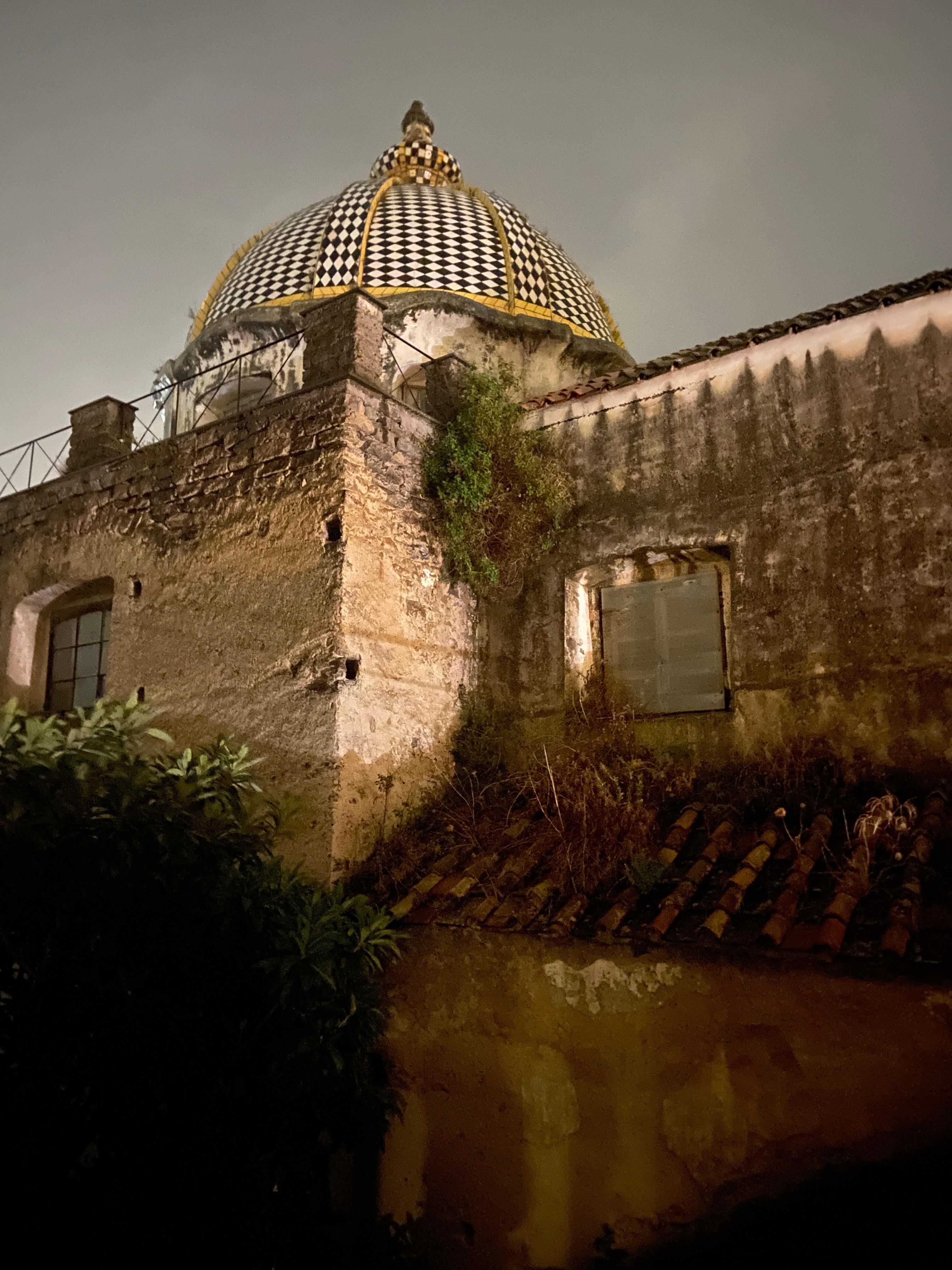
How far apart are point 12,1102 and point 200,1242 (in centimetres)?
132

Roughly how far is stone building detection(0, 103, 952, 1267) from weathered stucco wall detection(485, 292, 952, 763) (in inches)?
0.9

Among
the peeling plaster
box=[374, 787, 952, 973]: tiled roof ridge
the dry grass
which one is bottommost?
the peeling plaster

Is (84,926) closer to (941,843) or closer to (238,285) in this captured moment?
(941,843)

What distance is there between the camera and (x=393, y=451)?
755 cm

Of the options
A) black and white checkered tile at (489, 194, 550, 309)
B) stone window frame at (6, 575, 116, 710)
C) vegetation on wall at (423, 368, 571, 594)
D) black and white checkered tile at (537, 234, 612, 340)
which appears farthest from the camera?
black and white checkered tile at (537, 234, 612, 340)

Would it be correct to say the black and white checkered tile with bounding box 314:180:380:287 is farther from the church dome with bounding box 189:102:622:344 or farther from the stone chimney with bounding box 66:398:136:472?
the stone chimney with bounding box 66:398:136:472

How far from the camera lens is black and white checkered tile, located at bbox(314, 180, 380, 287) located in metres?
11.8

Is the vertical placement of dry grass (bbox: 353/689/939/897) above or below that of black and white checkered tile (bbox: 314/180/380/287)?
below

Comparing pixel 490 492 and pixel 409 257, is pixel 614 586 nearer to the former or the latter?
pixel 490 492

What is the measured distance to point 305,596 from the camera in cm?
690

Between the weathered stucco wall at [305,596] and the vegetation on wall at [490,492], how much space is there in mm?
206

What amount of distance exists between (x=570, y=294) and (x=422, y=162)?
16.1 ft

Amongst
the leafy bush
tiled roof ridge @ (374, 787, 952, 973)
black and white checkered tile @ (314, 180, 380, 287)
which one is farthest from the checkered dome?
the leafy bush

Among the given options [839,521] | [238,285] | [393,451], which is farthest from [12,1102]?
[238,285]
